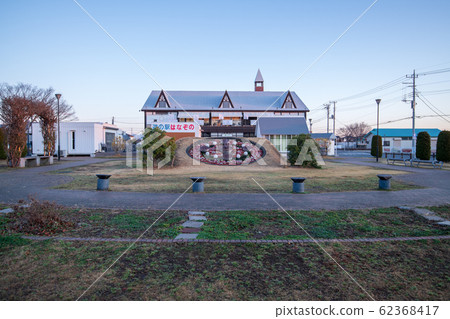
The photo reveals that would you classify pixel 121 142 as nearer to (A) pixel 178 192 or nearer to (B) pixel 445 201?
(A) pixel 178 192

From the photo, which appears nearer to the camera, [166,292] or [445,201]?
[166,292]

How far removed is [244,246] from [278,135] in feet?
103

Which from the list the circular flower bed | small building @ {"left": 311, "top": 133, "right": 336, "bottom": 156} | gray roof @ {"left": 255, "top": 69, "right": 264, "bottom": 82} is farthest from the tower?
the circular flower bed

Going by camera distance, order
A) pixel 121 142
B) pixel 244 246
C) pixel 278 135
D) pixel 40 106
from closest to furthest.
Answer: pixel 244 246 → pixel 40 106 → pixel 278 135 → pixel 121 142

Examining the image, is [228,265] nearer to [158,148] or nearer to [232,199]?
[232,199]

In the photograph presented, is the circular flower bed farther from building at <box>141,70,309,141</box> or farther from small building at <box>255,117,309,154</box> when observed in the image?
building at <box>141,70,309,141</box>

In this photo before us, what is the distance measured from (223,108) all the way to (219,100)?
230cm

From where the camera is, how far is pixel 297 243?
5508mm

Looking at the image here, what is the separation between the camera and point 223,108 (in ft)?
166

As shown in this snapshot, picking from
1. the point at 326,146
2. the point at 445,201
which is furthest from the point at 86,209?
the point at 326,146

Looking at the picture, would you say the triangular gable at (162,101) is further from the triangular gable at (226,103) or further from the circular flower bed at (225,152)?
the circular flower bed at (225,152)

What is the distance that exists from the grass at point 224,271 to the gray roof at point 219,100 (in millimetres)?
45952

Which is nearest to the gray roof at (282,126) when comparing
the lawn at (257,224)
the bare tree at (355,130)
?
the lawn at (257,224)

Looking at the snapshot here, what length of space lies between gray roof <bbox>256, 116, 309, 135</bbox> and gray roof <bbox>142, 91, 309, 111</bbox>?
13353 millimetres
